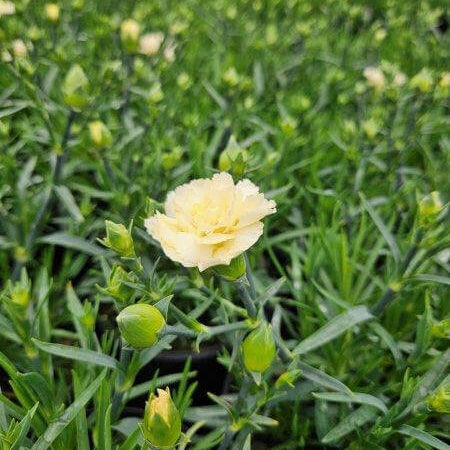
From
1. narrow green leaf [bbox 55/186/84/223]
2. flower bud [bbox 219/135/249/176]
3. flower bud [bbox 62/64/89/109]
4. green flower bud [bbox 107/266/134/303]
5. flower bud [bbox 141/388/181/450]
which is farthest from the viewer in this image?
narrow green leaf [bbox 55/186/84/223]

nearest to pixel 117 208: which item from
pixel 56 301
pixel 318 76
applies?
pixel 56 301

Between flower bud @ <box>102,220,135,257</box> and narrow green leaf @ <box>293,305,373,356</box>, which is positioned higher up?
flower bud @ <box>102,220,135,257</box>

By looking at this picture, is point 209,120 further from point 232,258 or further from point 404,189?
point 232,258

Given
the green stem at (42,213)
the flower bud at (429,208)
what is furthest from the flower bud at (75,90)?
the flower bud at (429,208)

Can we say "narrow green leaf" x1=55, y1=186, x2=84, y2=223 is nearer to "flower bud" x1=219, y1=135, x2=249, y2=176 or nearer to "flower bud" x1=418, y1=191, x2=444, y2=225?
"flower bud" x1=219, y1=135, x2=249, y2=176

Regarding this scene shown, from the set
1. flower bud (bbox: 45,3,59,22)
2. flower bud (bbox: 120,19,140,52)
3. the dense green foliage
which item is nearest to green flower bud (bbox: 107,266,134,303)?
the dense green foliage
